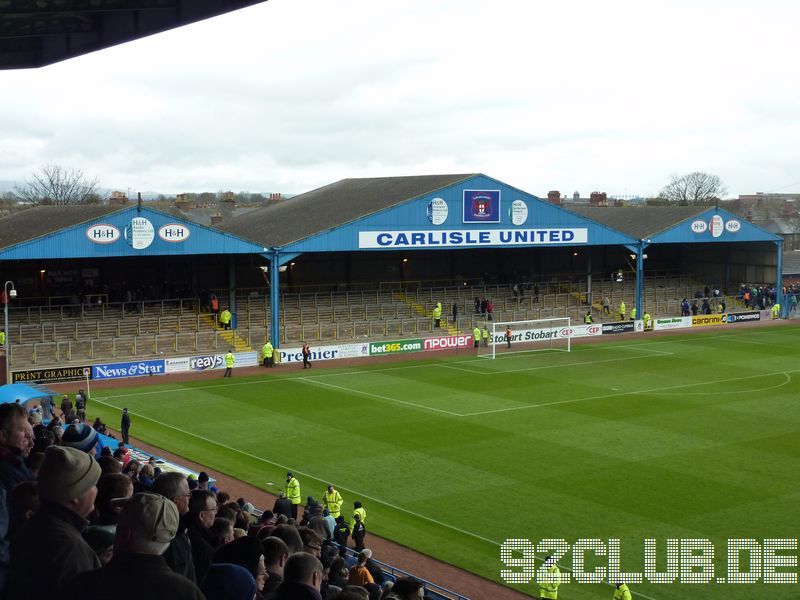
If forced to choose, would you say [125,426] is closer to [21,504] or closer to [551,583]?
[551,583]

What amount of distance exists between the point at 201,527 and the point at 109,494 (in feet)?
2.87

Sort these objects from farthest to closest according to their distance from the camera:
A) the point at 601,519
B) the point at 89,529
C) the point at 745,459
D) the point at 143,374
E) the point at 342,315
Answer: the point at 342,315 → the point at 143,374 → the point at 745,459 → the point at 601,519 → the point at 89,529

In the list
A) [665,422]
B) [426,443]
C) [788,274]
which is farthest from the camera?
[788,274]

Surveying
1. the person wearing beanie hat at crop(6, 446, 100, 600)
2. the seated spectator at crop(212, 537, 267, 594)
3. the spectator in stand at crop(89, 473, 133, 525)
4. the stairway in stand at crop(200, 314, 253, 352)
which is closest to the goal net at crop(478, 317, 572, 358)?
the stairway in stand at crop(200, 314, 253, 352)

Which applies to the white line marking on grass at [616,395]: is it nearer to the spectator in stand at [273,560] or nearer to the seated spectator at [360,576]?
the seated spectator at [360,576]

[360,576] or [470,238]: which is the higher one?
[470,238]

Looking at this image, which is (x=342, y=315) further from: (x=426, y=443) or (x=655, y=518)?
(x=655, y=518)

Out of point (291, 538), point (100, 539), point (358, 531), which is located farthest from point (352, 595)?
point (358, 531)

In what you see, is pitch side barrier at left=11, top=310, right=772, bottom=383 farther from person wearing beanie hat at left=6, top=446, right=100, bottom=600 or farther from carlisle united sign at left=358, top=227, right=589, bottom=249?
person wearing beanie hat at left=6, top=446, right=100, bottom=600

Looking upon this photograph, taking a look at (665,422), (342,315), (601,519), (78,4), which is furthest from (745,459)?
(342,315)

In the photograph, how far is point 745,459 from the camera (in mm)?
27969

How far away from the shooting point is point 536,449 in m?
29.4

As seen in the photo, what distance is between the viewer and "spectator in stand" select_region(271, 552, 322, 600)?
226 inches

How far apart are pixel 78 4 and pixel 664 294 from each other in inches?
2350
